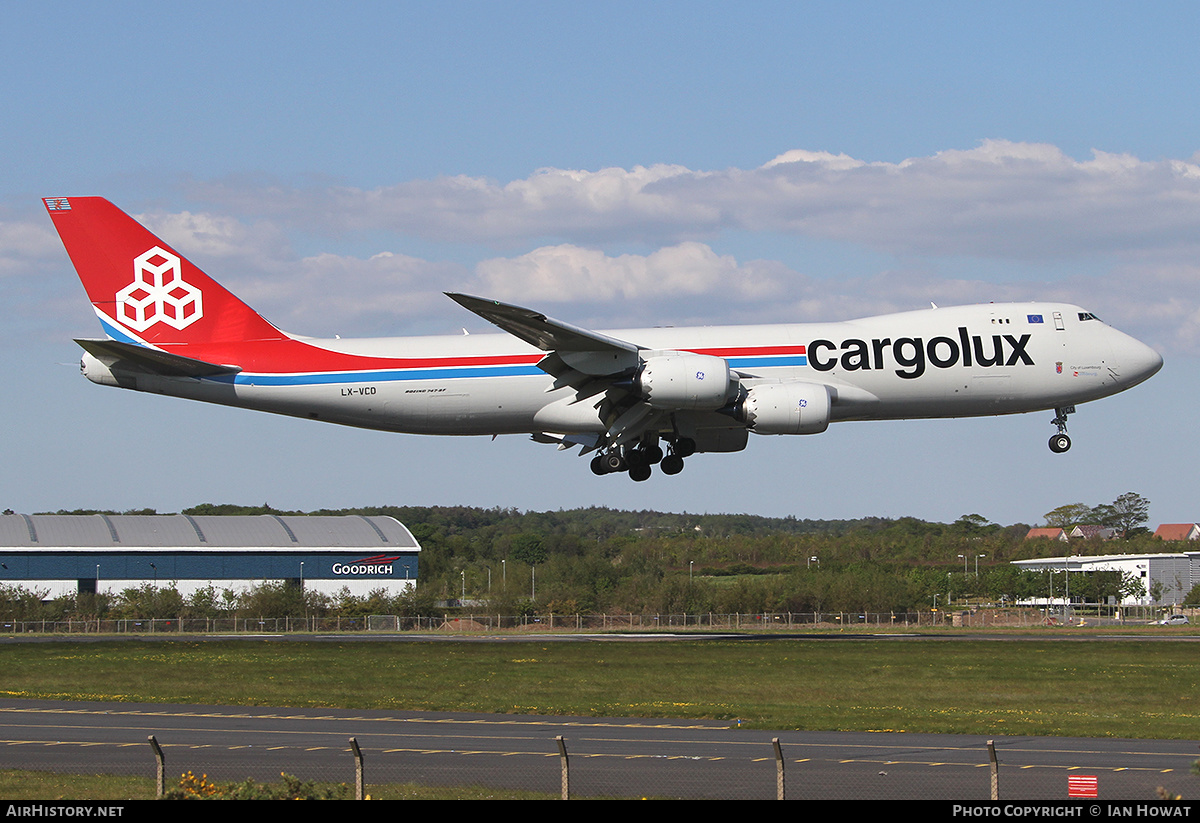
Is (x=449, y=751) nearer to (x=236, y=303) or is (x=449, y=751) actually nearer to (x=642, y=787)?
(x=642, y=787)

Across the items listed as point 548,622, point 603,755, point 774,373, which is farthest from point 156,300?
point 548,622

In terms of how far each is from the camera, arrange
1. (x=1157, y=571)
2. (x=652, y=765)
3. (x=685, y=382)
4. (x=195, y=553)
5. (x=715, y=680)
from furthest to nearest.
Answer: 1. (x=1157, y=571)
2. (x=195, y=553)
3. (x=685, y=382)
4. (x=715, y=680)
5. (x=652, y=765)

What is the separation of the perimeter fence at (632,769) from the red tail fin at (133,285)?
22.3m

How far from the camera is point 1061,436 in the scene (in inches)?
1884

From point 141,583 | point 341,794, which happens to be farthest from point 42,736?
point 141,583

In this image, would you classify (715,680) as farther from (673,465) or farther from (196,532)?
(196,532)

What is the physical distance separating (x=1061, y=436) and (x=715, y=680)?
1605 centimetres

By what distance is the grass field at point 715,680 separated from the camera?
34.7 m

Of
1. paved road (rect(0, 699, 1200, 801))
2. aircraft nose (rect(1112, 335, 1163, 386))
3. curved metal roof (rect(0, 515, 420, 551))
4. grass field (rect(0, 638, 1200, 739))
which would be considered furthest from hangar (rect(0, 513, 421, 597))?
paved road (rect(0, 699, 1200, 801))

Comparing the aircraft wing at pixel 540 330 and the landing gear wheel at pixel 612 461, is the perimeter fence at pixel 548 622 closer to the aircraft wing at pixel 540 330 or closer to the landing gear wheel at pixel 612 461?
the landing gear wheel at pixel 612 461

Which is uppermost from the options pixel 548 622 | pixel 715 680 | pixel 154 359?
pixel 154 359

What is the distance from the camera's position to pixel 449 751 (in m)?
27.0

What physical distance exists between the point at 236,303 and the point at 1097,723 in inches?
1265

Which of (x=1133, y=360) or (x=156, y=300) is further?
(x=156, y=300)
